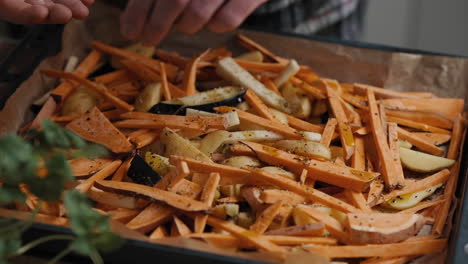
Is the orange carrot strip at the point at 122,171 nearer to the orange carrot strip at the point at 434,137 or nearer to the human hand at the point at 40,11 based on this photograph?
the human hand at the point at 40,11

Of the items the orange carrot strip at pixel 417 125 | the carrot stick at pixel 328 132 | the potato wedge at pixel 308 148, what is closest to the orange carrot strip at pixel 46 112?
the potato wedge at pixel 308 148

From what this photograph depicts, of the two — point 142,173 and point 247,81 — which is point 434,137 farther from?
point 142,173

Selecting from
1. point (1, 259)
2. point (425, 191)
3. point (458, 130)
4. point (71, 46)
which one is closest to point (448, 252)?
point (425, 191)

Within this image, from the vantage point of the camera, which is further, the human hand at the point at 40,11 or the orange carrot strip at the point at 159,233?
the human hand at the point at 40,11

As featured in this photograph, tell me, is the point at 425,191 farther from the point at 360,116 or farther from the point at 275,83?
the point at 275,83

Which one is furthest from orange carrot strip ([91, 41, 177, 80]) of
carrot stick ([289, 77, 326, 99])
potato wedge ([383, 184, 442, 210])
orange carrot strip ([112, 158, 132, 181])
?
potato wedge ([383, 184, 442, 210])

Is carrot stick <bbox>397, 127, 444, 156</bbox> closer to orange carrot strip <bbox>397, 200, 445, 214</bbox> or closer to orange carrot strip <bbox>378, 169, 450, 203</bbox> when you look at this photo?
orange carrot strip <bbox>378, 169, 450, 203</bbox>

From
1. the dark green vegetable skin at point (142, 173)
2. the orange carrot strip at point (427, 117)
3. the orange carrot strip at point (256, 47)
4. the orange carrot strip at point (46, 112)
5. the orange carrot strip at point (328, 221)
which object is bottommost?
the orange carrot strip at point (46, 112)

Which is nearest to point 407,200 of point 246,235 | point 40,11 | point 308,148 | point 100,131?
point 308,148
